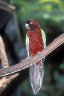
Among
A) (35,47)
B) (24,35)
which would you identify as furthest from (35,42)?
(24,35)

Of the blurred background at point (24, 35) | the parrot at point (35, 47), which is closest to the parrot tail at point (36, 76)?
the parrot at point (35, 47)

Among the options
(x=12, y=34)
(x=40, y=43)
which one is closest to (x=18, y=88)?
(x=12, y=34)

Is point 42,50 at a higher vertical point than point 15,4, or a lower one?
higher

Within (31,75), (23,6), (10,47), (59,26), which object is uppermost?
(31,75)

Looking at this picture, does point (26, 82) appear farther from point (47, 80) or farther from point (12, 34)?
point (12, 34)

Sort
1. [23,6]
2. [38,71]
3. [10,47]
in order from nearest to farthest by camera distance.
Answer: [38,71]
[23,6]
[10,47]

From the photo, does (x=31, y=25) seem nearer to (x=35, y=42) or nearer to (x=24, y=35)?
(x=35, y=42)
